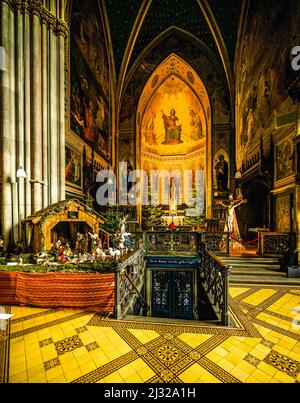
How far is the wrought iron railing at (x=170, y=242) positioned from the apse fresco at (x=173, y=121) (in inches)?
567

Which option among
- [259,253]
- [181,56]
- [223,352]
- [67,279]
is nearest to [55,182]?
[67,279]

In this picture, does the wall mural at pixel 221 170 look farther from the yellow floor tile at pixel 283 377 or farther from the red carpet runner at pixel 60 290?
the yellow floor tile at pixel 283 377

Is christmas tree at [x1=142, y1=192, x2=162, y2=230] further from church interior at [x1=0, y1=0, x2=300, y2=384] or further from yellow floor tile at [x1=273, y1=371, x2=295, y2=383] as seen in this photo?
yellow floor tile at [x1=273, y1=371, x2=295, y2=383]

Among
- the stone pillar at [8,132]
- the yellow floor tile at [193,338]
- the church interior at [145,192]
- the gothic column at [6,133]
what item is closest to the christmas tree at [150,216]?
the church interior at [145,192]

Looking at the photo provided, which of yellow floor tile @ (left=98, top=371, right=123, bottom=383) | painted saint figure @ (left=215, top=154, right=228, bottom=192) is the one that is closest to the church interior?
yellow floor tile @ (left=98, top=371, right=123, bottom=383)

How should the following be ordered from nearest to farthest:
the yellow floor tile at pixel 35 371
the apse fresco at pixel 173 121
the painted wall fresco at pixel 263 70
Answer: the yellow floor tile at pixel 35 371 < the painted wall fresco at pixel 263 70 < the apse fresco at pixel 173 121

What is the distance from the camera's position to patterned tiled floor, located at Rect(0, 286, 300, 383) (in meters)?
2.44

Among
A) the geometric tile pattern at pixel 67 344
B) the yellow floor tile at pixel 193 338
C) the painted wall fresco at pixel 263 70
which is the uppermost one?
the painted wall fresco at pixel 263 70

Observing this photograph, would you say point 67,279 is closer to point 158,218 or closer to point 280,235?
point 280,235

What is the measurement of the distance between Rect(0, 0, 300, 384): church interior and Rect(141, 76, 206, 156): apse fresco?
17cm

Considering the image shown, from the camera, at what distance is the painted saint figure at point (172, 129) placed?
2220cm

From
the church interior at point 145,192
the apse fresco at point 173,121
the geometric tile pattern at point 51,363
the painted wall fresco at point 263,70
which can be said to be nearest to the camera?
the geometric tile pattern at point 51,363

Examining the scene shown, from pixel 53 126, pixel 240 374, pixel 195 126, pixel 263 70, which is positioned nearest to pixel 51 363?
pixel 240 374

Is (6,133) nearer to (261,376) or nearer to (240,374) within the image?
(240,374)
